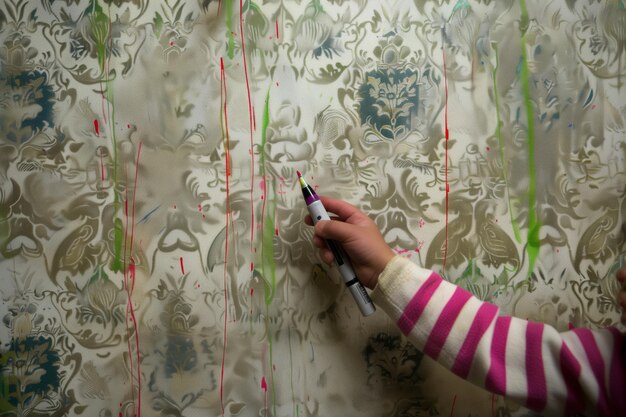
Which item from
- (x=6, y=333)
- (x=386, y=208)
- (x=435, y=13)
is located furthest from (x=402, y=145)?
(x=6, y=333)

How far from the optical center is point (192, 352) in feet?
1.93

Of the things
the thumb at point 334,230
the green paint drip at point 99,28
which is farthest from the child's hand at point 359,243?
the green paint drip at point 99,28

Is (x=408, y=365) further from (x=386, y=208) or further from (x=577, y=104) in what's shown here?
(x=577, y=104)

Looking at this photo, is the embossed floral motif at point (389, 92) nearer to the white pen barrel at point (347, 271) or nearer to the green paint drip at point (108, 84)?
the white pen barrel at point (347, 271)

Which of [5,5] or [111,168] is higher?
[5,5]

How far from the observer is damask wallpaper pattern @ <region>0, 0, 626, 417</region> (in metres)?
0.58

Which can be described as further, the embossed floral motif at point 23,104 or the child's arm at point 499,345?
the embossed floral motif at point 23,104

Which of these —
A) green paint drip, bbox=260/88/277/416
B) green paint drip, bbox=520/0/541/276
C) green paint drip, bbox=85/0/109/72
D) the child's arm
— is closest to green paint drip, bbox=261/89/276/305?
green paint drip, bbox=260/88/277/416

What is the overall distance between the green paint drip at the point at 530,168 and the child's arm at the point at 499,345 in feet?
0.51

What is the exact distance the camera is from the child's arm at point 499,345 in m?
0.46

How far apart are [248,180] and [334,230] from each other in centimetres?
17

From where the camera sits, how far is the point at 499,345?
48 cm

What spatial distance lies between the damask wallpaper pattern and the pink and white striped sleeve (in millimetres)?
112

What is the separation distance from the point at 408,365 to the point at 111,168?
58 cm
